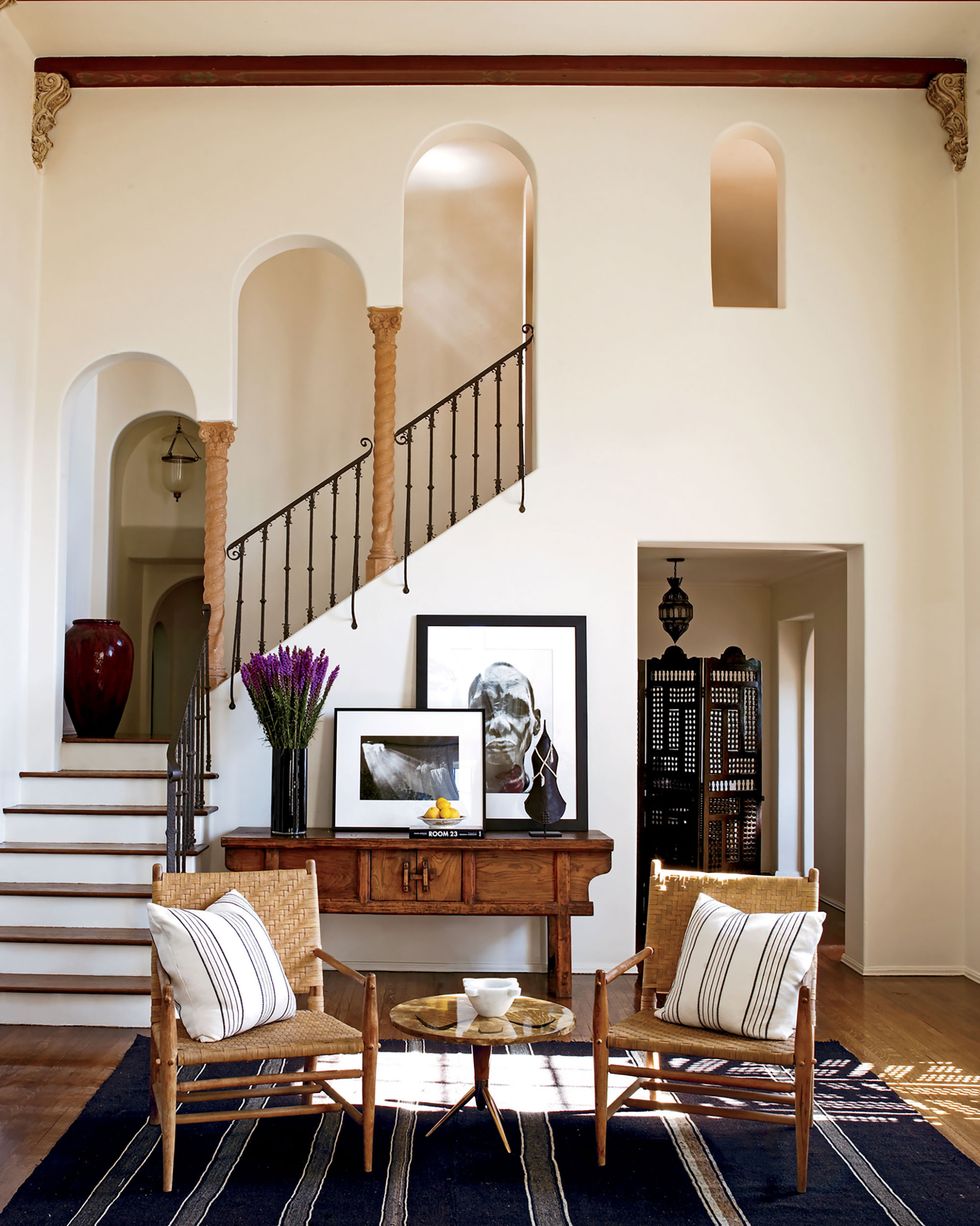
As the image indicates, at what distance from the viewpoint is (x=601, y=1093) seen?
12.9ft

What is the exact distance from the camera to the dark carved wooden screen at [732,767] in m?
8.62

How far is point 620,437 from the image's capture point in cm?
673

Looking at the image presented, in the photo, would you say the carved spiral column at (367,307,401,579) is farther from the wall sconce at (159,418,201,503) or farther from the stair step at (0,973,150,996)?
the wall sconce at (159,418,201,503)

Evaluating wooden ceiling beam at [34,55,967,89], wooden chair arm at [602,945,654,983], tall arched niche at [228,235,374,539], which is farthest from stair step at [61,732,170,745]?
wooden ceiling beam at [34,55,967,89]

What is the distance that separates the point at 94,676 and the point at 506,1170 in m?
4.22

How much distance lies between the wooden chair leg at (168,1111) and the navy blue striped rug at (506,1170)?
8cm

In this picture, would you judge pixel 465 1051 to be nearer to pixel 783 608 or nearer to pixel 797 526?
pixel 797 526

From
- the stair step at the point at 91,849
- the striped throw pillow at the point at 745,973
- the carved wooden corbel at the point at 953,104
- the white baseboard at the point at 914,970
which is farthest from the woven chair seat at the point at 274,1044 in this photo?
the carved wooden corbel at the point at 953,104

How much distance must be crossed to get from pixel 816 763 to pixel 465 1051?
5.25m

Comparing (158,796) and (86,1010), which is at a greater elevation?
(158,796)

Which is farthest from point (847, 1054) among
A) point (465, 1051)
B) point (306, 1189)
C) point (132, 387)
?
point (132, 387)

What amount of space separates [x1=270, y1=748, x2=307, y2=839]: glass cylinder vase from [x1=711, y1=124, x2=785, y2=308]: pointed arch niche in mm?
3761

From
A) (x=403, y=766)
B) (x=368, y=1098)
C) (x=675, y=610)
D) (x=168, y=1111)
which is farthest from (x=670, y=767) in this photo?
(x=168, y=1111)

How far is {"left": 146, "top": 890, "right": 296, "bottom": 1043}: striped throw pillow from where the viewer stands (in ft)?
13.0
